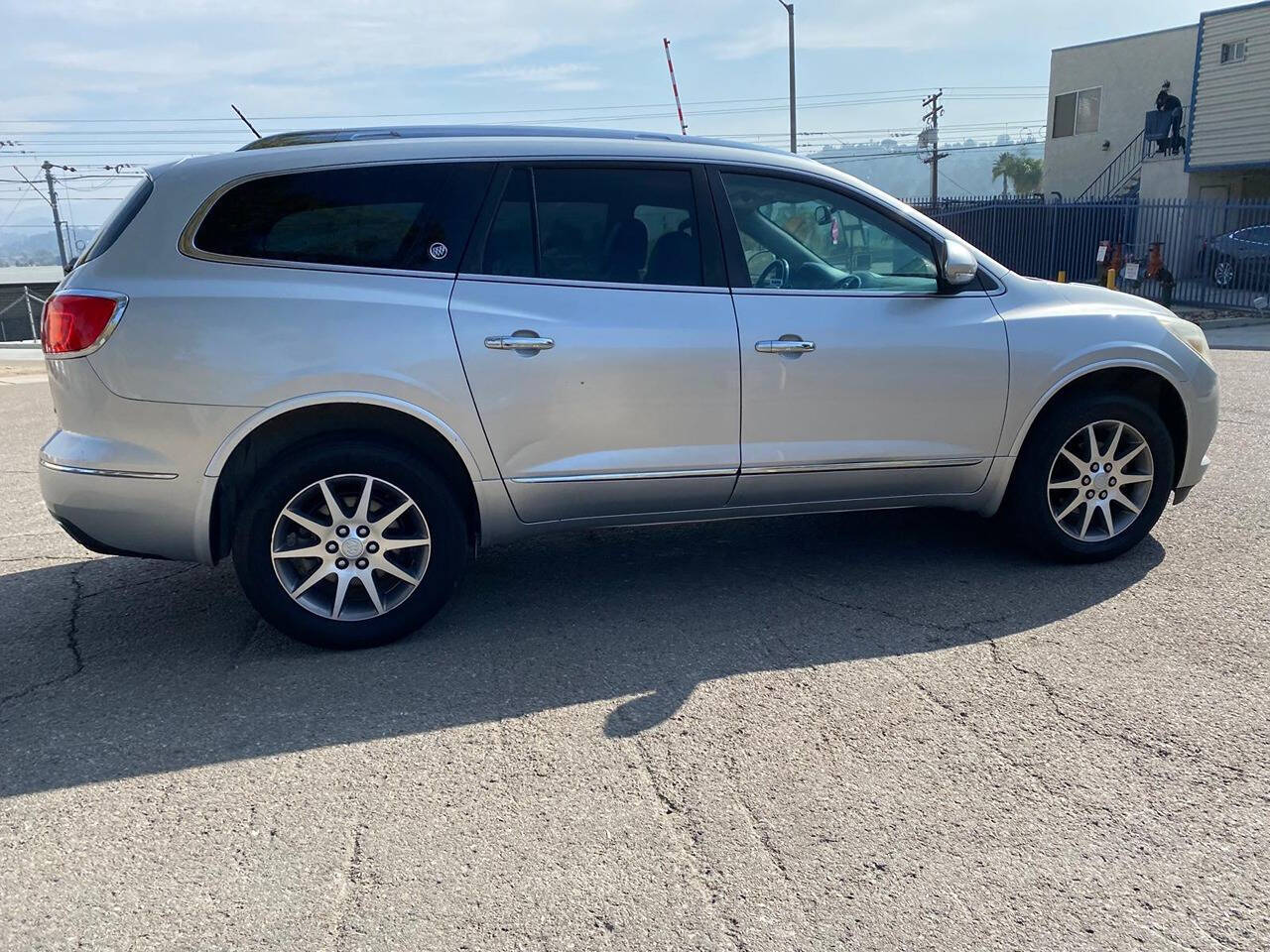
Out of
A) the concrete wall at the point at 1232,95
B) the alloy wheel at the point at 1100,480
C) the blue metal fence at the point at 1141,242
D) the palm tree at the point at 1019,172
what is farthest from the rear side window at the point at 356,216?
the palm tree at the point at 1019,172

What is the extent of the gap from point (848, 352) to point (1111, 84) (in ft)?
112

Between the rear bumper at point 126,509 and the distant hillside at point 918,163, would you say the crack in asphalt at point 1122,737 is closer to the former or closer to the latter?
the rear bumper at point 126,509

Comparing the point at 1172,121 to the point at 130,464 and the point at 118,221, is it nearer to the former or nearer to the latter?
the point at 118,221

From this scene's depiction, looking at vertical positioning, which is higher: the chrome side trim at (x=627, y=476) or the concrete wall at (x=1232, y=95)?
the concrete wall at (x=1232, y=95)

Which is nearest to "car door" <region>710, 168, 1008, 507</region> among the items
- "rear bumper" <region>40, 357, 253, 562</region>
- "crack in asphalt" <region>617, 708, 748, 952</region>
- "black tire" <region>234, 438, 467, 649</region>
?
"black tire" <region>234, 438, 467, 649</region>

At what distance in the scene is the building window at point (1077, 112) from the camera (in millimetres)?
34375

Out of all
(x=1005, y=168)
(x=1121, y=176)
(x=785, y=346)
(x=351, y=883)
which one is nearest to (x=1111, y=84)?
(x=1121, y=176)

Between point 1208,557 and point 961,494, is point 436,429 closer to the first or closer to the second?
point 961,494

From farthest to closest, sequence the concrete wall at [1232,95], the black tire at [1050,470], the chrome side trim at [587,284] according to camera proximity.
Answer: the concrete wall at [1232,95], the black tire at [1050,470], the chrome side trim at [587,284]

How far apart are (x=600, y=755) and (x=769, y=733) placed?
55cm

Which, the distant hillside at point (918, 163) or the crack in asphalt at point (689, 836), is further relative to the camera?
the distant hillside at point (918, 163)

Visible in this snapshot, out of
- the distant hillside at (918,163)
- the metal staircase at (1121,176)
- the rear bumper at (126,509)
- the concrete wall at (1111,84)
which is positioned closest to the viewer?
the rear bumper at (126,509)

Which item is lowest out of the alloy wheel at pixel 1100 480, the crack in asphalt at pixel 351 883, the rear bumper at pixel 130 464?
the crack in asphalt at pixel 351 883

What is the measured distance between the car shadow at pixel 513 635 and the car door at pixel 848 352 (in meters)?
0.53
